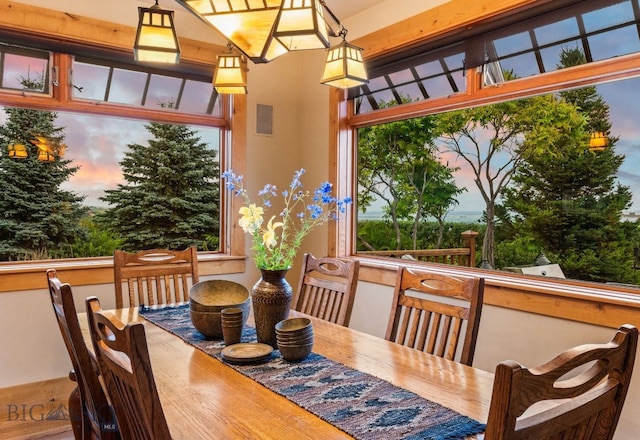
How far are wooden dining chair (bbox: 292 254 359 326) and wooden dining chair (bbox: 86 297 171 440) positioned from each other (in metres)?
1.25

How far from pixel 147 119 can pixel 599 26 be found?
9.64 feet

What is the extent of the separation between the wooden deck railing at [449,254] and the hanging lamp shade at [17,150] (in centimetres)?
258

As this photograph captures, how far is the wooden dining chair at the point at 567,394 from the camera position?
0.74 meters

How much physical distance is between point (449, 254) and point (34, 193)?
2853 millimetres

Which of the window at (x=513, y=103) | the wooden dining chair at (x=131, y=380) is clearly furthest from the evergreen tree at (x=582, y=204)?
the wooden dining chair at (x=131, y=380)

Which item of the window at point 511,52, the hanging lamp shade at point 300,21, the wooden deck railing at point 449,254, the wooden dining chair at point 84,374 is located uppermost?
the window at point 511,52

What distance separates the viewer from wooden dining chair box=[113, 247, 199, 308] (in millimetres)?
2607

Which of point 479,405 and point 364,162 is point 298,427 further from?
point 364,162

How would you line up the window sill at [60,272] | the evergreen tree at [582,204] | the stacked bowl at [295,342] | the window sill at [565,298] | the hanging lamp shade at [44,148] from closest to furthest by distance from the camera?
1. the stacked bowl at [295,342]
2. the window sill at [565,298]
3. the evergreen tree at [582,204]
4. the window sill at [60,272]
5. the hanging lamp shade at [44,148]

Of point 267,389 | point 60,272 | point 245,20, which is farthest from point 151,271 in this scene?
point 245,20

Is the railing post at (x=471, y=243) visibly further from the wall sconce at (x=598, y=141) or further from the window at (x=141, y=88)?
the window at (x=141, y=88)

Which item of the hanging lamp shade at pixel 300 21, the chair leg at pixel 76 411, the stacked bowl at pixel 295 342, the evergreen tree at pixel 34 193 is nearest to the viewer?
the hanging lamp shade at pixel 300 21

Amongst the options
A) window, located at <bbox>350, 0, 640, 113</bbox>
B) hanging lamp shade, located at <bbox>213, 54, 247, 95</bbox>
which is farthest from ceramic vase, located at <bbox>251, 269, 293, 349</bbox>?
window, located at <bbox>350, 0, 640, 113</bbox>

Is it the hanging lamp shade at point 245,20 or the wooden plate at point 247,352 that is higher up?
the hanging lamp shade at point 245,20
